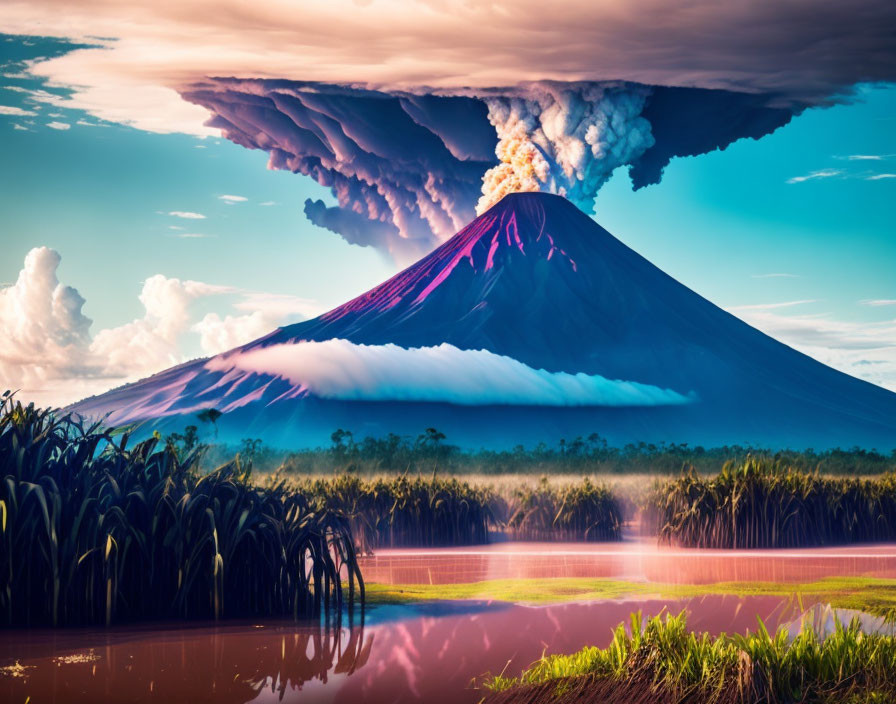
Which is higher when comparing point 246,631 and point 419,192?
point 419,192

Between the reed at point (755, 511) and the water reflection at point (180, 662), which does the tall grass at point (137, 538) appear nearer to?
the water reflection at point (180, 662)

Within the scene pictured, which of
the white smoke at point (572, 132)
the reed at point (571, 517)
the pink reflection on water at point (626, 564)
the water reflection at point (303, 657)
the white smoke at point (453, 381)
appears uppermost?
the white smoke at point (572, 132)

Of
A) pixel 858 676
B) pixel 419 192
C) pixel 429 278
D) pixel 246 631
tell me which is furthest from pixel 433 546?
pixel 429 278

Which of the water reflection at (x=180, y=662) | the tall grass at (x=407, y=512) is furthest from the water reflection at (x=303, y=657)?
the tall grass at (x=407, y=512)

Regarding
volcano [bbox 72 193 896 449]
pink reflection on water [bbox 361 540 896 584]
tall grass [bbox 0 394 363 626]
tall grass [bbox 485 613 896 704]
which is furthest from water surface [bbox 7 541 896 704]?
volcano [bbox 72 193 896 449]

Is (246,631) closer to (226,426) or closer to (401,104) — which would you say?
(401,104)
